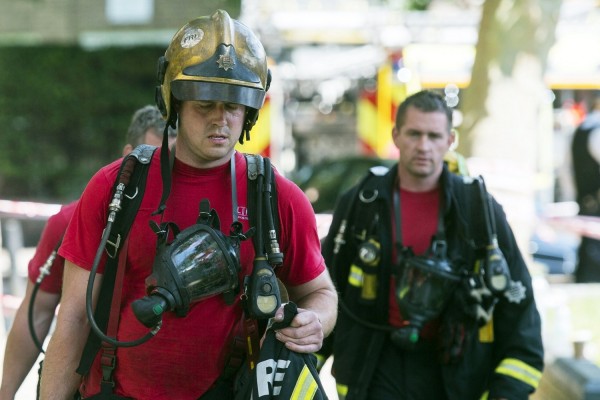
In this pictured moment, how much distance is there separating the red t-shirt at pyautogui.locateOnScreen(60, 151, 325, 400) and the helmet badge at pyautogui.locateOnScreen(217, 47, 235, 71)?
1.03ft

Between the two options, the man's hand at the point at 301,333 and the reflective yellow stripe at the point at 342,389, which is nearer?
the man's hand at the point at 301,333

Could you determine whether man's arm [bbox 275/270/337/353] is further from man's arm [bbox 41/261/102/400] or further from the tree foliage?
the tree foliage

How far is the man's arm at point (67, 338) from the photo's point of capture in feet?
9.65

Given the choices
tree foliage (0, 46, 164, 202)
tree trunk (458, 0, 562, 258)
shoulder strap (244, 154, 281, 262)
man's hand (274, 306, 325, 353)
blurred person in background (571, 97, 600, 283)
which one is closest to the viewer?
man's hand (274, 306, 325, 353)

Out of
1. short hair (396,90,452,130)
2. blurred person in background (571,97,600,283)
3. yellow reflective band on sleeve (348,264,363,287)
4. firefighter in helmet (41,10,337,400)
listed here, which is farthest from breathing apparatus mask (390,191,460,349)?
blurred person in background (571,97,600,283)

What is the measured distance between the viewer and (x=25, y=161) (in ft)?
60.4

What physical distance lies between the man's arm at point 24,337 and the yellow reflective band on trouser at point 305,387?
135 centimetres

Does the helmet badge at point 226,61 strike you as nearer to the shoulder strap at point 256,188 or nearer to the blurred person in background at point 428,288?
the shoulder strap at point 256,188

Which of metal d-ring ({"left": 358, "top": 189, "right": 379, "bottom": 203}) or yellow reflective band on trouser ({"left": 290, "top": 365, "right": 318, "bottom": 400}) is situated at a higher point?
metal d-ring ({"left": 358, "top": 189, "right": 379, "bottom": 203})

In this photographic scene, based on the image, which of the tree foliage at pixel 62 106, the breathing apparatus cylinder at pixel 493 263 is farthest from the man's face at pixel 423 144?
the tree foliage at pixel 62 106

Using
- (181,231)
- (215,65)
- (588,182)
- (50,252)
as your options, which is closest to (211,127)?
(215,65)

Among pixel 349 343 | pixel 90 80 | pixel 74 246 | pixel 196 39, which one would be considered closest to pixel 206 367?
pixel 74 246

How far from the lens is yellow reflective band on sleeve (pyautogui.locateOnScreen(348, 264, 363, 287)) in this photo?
4.34 m

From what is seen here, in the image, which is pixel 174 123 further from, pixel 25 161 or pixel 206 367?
pixel 25 161
